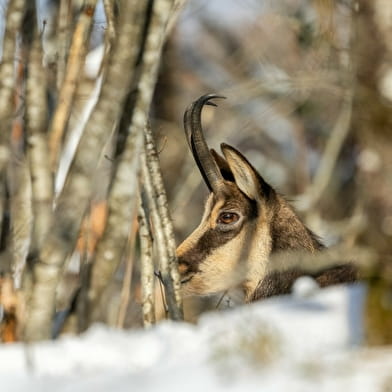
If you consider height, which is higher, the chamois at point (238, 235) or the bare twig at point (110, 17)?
the bare twig at point (110, 17)

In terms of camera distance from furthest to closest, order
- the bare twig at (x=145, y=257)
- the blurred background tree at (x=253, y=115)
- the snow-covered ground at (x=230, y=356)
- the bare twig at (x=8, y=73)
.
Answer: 1. the bare twig at (x=145, y=257)
2. the bare twig at (x=8, y=73)
3. the blurred background tree at (x=253, y=115)
4. the snow-covered ground at (x=230, y=356)

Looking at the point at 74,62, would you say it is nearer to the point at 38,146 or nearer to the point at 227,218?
the point at 38,146

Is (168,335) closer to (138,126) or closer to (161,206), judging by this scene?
(138,126)

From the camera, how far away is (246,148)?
72.6 ft

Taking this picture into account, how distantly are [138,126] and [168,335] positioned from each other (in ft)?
5.95

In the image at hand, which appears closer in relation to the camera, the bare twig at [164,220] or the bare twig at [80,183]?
the bare twig at [80,183]

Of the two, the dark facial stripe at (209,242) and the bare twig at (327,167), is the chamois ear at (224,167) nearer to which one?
the dark facial stripe at (209,242)

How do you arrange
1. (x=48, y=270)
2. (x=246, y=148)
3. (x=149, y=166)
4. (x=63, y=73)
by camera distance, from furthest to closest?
(x=246, y=148) < (x=63, y=73) < (x=149, y=166) < (x=48, y=270)

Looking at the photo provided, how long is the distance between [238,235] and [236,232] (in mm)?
29

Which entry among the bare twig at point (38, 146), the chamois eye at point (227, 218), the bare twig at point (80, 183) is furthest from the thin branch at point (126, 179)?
the chamois eye at point (227, 218)

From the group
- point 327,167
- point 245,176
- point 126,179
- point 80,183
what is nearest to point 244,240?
point 245,176

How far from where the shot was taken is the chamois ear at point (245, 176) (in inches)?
317

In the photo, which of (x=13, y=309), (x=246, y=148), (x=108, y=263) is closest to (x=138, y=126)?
(x=108, y=263)

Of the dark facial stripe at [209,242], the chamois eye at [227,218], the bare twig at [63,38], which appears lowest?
the dark facial stripe at [209,242]
